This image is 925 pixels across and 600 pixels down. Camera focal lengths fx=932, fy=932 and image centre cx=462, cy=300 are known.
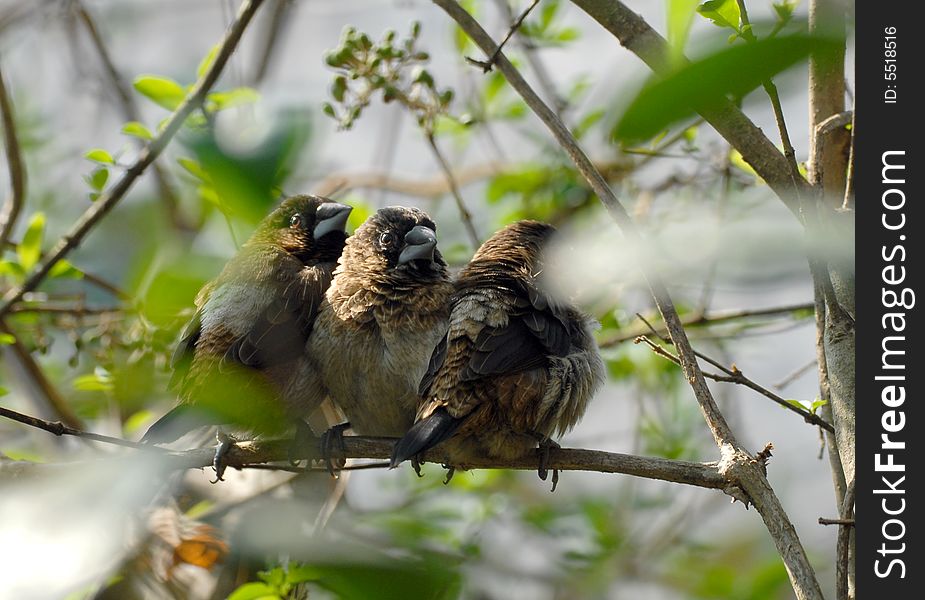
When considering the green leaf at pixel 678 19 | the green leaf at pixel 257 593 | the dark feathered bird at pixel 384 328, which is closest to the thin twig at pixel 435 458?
the dark feathered bird at pixel 384 328

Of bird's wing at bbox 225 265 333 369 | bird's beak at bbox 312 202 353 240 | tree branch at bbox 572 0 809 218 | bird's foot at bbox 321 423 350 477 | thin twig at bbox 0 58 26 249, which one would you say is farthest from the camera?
thin twig at bbox 0 58 26 249

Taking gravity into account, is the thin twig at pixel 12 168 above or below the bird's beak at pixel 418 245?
above

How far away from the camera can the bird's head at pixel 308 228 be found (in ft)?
9.40

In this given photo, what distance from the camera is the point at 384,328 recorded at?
246cm

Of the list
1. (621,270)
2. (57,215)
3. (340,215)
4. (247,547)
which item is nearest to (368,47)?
(340,215)

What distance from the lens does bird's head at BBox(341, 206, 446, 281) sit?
2.54 m

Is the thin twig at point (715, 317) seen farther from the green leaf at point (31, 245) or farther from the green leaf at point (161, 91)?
the green leaf at point (31, 245)

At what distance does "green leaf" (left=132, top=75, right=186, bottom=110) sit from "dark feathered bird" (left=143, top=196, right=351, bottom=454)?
469 mm

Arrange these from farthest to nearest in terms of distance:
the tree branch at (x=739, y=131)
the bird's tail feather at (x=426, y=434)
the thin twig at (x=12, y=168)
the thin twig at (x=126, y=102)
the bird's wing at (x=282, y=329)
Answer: the thin twig at (x=126, y=102) → the thin twig at (x=12, y=168) → the bird's wing at (x=282, y=329) → the bird's tail feather at (x=426, y=434) → the tree branch at (x=739, y=131)

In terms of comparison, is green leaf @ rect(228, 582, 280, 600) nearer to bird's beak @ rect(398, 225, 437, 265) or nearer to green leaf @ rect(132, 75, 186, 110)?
bird's beak @ rect(398, 225, 437, 265)

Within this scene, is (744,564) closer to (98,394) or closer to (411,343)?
(411,343)

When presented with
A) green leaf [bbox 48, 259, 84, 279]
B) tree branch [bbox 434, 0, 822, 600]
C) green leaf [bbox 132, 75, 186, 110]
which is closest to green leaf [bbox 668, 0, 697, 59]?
tree branch [bbox 434, 0, 822, 600]

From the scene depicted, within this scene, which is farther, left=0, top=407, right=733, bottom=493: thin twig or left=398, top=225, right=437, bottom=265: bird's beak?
left=398, top=225, right=437, bottom=265: bird's beak

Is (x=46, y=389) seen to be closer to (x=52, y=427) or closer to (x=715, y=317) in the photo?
(x=52, y=427)
